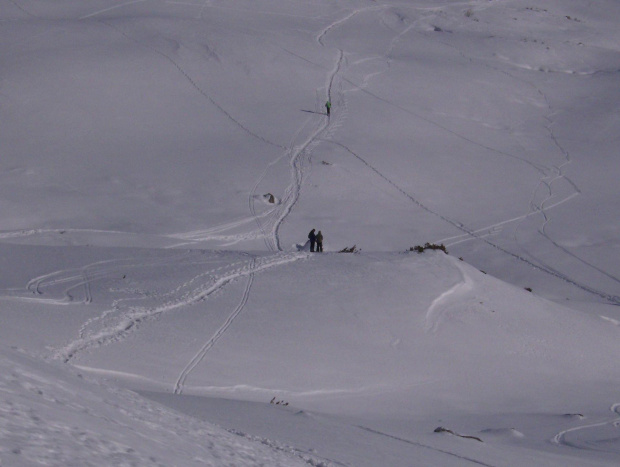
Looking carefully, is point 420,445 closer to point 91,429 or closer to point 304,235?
point 91,429

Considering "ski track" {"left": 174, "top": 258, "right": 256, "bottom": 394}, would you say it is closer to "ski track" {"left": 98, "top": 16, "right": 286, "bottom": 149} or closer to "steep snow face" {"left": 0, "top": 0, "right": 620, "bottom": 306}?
"steep snow face" {"left": 0, "top": 0, "right": 620, "bottom": 306}

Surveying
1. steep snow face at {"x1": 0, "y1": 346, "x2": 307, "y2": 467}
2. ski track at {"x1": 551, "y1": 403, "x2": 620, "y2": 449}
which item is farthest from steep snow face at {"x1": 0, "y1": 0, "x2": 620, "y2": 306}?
steep snow face at {"x1": 0, "y1": 346, "x2": 307, "y2": 467}

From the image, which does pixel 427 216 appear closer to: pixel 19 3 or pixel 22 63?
pixel 22 63

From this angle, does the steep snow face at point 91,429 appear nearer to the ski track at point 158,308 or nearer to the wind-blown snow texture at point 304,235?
the wind-blown snow texture at point 304,235

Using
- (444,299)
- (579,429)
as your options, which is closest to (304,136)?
(444,299)

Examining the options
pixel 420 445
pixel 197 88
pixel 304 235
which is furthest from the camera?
pixel 197 88
